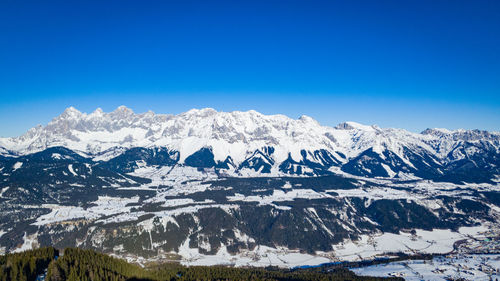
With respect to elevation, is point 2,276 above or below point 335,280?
above

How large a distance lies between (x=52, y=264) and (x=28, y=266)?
794cm

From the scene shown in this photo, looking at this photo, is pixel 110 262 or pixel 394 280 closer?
pixel 110 262

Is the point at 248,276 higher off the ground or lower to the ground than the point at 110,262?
lower

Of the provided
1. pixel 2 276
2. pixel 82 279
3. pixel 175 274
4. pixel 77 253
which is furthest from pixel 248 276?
pixel 2 276

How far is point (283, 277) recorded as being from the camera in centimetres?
18462

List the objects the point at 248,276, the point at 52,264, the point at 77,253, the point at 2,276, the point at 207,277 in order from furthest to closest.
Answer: the point at 248,276
the point at 207,277
the point at 77,253
the point at 52,264
the point at 2,276

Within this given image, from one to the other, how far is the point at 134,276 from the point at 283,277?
242 feet

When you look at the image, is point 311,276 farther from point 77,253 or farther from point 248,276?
point 77,253

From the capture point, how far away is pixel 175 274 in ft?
568

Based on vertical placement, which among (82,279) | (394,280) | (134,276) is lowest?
(394,280)

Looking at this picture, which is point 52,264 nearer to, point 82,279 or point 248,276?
point 82,279

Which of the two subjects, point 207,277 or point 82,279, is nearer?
point 82,279

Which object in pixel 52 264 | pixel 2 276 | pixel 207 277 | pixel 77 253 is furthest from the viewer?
pixel 207 277

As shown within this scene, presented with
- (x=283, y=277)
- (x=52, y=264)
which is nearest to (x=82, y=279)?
(x=52, y=264)
